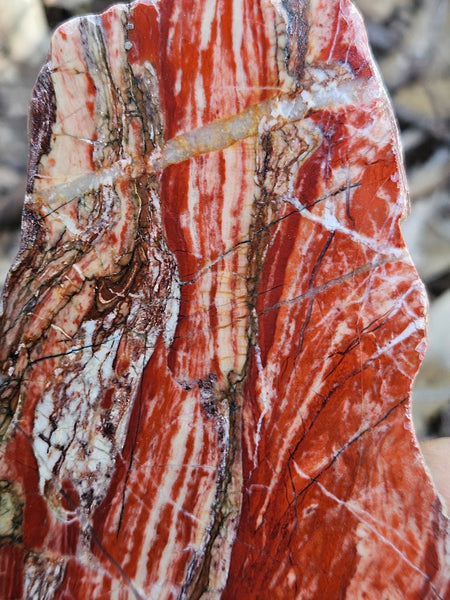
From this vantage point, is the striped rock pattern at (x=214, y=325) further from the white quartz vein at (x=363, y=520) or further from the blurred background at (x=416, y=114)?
the blurred background at (x=416, y=114)

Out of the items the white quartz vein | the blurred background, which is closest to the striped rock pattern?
the white quartz vein

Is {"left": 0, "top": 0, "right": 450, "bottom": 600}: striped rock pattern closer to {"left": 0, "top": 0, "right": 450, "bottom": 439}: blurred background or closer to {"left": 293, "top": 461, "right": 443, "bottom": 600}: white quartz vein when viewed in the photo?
{"left": 293, "top": 461, "right": 443, "bottom": 600}: white quartz vein

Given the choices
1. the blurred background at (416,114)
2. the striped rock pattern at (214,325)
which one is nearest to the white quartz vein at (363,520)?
the striped rock pattern at (214,325)

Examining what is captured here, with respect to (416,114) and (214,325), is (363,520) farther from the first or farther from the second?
(416,114)

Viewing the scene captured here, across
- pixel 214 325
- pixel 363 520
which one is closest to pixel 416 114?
pixel 214 325

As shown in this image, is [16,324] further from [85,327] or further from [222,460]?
[222,460]

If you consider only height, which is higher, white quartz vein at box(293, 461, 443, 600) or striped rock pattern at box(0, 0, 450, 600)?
striped rock pattern at box(0, 0, 450, 600)
